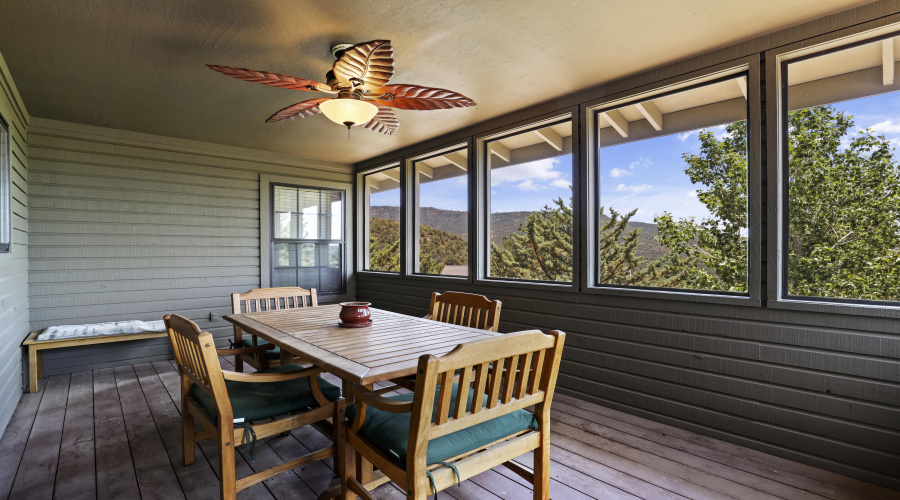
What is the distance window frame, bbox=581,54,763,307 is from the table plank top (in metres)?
1.38

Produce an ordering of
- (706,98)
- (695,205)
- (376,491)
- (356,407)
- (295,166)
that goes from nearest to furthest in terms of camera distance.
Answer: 1. (356,407)
2. (376,491)
3. (706,98)
4. (695,205)
5. (295,166)

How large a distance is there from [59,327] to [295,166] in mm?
2947

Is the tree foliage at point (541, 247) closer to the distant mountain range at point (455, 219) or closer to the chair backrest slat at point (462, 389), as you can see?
the distant mountain range at point (455, 219)

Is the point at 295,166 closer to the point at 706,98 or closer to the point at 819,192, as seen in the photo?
the point at 706,98

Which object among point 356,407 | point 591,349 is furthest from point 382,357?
point 591,349

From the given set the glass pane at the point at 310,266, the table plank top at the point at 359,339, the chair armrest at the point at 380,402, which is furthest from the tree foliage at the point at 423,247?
the chair armrest at the point at 380,402

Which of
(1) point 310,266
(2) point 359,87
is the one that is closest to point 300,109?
(2) point 359,87

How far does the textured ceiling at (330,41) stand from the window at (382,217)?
2457 millimetres

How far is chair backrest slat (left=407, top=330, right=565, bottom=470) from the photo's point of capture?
52.0 inches

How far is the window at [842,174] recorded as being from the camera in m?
2.35

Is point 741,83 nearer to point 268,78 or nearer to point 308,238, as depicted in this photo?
point 268,78

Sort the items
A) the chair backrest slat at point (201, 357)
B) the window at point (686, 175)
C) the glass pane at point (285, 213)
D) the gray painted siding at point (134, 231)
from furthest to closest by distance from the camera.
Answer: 1. the glass pane at point (285, 213)
2. the gray painted siding at point (134, 231)
3. the window at point (686, 175)
4. the chair backrest slat at point (201, 357)

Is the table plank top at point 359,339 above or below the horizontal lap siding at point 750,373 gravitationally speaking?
above

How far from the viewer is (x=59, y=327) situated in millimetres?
4043
